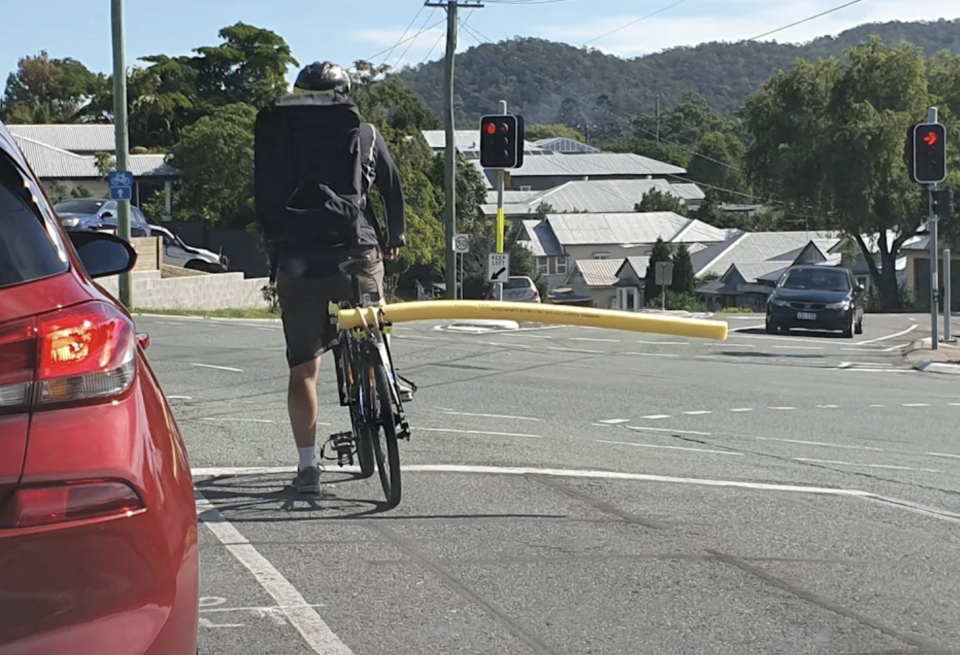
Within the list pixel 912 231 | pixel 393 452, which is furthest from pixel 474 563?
pixel 912 231

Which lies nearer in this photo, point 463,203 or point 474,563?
point 474,563

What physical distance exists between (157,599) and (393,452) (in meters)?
3.33

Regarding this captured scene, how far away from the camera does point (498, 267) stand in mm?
26141

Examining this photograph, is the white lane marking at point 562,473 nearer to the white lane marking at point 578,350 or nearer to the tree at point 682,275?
the white lane marking at point 578,350

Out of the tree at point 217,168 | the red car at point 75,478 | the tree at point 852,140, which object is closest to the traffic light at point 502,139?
the red car at point 75,478

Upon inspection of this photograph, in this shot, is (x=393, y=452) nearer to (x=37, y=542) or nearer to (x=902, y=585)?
(x=902, y=585)

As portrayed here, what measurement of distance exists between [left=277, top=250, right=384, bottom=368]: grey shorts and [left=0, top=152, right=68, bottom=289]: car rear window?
10.4 feet

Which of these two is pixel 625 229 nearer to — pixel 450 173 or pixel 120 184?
pixel 450 173

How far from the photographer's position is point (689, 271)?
7538cm

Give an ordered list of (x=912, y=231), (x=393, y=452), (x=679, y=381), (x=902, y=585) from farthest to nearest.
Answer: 1. (x=912, y=231)
2. (x=679, y=381)
3. (x=393, y=452)
4. (x=902, y=585)

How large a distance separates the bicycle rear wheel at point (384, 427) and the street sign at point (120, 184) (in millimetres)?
22254

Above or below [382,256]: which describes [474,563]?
below

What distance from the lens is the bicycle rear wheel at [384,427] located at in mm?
5992

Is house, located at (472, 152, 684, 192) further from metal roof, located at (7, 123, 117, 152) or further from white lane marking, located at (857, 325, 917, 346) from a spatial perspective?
white lane marking, located at (857, 325, 917, 346)
